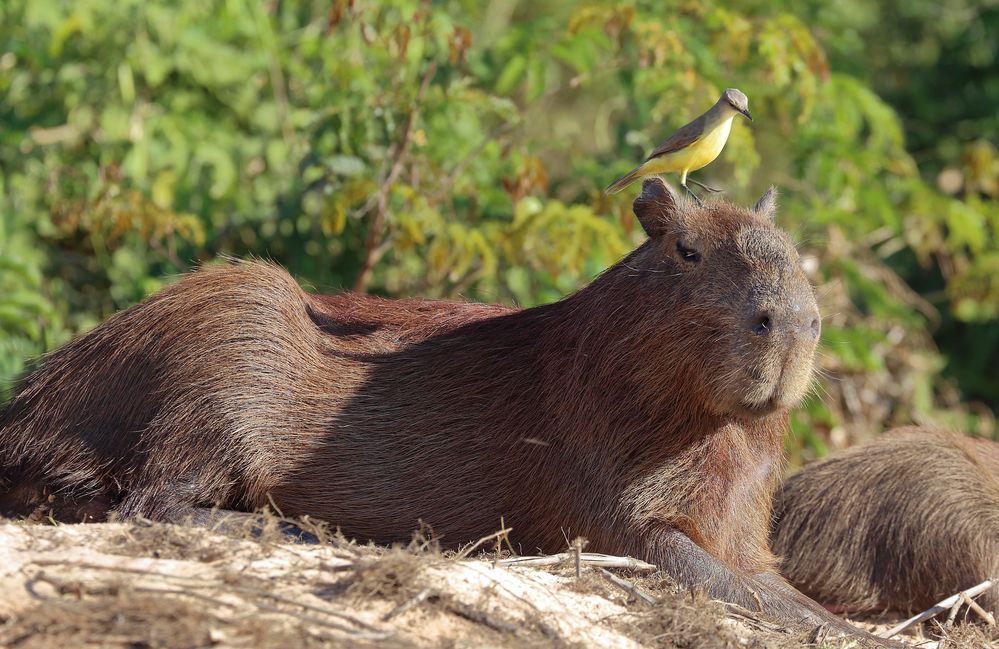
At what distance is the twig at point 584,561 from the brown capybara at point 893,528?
1.28 meters

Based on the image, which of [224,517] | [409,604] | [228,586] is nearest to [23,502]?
[224,517]

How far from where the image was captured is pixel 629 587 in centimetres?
362

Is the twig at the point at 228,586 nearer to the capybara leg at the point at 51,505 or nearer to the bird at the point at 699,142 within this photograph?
the capybara leg at the point at 51,505

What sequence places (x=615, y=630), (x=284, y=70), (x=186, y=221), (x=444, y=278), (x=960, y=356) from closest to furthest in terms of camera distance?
(x=615, y=630) → (x=186, y=221) → (x=444, y=278) → (x=284, y=70) → (x=960, y=356)

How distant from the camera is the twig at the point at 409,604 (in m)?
3.10

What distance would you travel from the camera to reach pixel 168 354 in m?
4.44

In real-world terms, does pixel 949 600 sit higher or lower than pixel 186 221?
lower

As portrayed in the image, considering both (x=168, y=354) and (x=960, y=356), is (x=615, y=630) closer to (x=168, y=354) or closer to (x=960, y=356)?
(x=168, y=354)

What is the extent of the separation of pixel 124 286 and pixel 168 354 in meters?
2.42

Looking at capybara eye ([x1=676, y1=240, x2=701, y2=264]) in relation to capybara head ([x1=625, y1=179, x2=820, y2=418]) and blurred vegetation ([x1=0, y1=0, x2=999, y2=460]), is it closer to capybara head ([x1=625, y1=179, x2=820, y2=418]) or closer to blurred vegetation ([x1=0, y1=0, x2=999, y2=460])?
capybara head ([x1=625, y1=179, x2=820, y2=418])

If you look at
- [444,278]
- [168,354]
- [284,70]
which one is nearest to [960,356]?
[444,278]

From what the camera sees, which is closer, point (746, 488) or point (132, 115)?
point (746, 488)

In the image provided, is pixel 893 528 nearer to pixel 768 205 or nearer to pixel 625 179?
pixel 768 205

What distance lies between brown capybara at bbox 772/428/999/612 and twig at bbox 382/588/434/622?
6.86 ft
